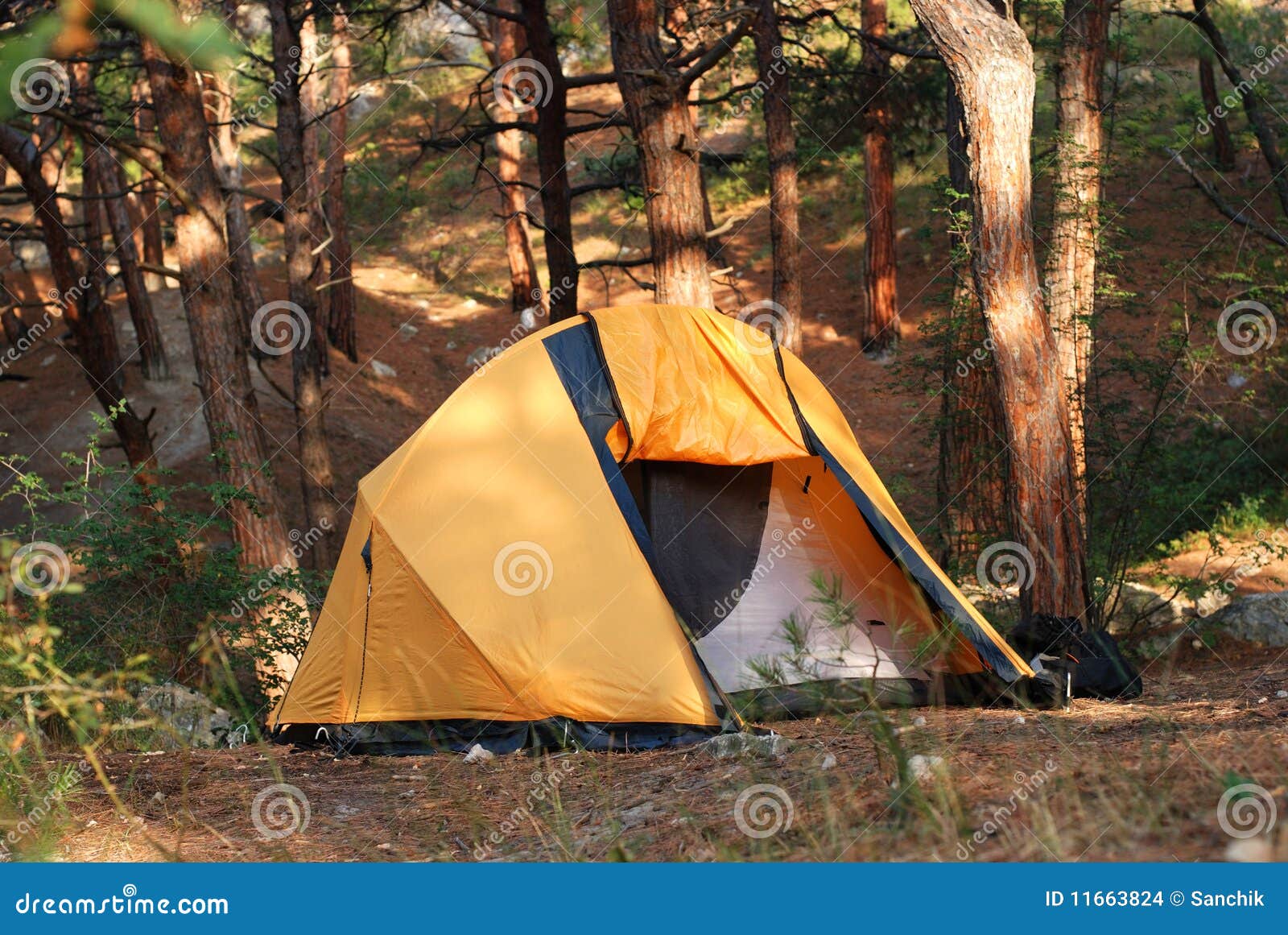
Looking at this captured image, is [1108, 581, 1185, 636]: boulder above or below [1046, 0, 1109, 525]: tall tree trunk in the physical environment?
below

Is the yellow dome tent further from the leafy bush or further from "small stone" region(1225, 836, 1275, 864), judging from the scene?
"small stone" region(1225, 836, 1275, 864)

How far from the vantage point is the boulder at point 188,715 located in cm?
658

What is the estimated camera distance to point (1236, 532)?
10.7 meters

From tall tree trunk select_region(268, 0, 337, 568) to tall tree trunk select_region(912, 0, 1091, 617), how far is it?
21.4ft

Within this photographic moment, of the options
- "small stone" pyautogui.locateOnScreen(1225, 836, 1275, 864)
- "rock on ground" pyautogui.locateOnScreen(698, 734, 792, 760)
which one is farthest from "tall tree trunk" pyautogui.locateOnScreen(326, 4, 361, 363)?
"small stone" pyautogui.locateOnScreen(1225, 836, 1275, 864)

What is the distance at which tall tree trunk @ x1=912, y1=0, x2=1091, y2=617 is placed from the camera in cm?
673

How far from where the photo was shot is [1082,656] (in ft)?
21.6

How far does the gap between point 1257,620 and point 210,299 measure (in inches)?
336

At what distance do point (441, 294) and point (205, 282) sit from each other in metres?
13.3

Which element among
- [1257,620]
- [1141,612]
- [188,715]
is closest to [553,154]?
[188,715]

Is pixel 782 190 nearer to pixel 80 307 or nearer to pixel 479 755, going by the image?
pixel 80 307

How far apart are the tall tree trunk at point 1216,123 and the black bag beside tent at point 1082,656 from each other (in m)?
11.9

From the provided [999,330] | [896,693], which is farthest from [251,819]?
[999,330]

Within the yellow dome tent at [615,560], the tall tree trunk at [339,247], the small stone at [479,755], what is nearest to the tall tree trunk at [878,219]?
the tall tree trunk at [339,247]
